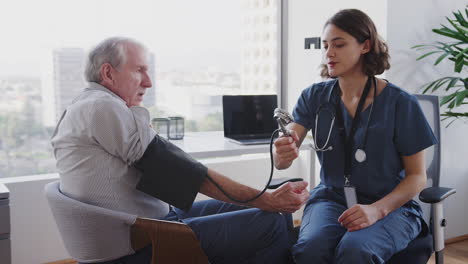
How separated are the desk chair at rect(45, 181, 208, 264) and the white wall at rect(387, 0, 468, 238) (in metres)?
1.74

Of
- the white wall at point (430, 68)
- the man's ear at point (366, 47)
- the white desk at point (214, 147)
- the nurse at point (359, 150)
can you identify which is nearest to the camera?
the nurse at point (359, 150)

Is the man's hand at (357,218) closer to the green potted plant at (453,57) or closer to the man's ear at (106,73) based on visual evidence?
the man's ear at (106,73)

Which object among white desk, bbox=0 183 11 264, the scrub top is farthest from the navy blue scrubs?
white desk, bbox=0 183 11 264

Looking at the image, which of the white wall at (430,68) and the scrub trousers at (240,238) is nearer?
the scrub trousers at (240,238)

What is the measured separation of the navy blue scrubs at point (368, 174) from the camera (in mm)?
1641

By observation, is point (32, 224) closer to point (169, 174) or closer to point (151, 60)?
point (151, 60)

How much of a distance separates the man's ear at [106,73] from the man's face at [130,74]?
0.04 feet

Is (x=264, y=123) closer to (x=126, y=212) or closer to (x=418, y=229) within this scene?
(x=418, y=229)

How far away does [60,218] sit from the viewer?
1502mm

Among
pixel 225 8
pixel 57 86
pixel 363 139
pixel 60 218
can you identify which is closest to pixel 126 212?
pixel 60 218

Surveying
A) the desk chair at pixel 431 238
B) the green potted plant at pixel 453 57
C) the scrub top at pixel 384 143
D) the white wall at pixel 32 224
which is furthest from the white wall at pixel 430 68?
the white wall at pixel 32 224

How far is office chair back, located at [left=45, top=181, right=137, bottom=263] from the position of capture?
146 centimetres

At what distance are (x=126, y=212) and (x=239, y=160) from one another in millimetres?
1857

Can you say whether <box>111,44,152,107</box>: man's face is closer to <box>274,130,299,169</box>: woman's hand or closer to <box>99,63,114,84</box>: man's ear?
<box>99,63,114,84</box>: man's ear
